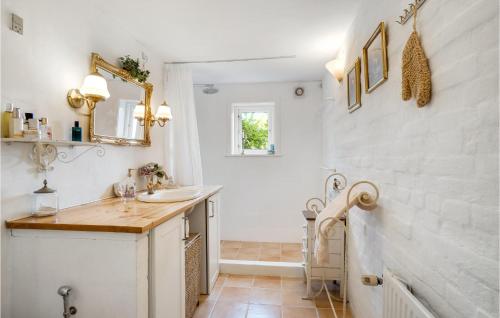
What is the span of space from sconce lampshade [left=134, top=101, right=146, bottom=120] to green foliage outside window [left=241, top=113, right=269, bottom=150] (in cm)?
171

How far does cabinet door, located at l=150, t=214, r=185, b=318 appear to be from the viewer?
127 cm

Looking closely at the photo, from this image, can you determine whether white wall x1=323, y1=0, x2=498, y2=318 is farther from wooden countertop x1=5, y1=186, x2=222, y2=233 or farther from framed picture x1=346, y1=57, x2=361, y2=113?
wooden countertop x1=5, y1=186, x2=222, y2=233

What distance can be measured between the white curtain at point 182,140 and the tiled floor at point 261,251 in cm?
110

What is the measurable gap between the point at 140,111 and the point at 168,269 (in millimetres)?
1455

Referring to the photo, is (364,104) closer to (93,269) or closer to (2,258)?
(93,269)

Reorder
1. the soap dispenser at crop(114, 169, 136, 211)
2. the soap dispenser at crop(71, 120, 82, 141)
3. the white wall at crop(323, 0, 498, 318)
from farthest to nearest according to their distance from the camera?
the soap dispenser at crop(114, 169, 136, 211) < the soap dispenser at crop(71, 120, 82, 141) < the white wall at crop(323, 0, 498, 318)

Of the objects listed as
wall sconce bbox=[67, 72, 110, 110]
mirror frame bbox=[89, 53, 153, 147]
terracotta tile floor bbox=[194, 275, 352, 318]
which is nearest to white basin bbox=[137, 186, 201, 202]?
mirror frame bbox=[89, 53, 153, 147]

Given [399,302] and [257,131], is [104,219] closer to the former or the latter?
[399,302]

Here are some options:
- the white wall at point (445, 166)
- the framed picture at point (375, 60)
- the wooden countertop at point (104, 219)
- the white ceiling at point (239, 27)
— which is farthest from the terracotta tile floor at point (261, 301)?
the white ceiling at point (239, 27)

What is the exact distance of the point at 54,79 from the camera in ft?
4.83

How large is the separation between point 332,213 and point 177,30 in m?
1.87

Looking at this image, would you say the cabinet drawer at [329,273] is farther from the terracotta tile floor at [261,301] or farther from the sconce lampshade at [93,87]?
the sconce lampshade at [93,87]

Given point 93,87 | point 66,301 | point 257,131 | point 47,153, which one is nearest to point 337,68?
point 257,131

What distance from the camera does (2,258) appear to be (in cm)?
119
